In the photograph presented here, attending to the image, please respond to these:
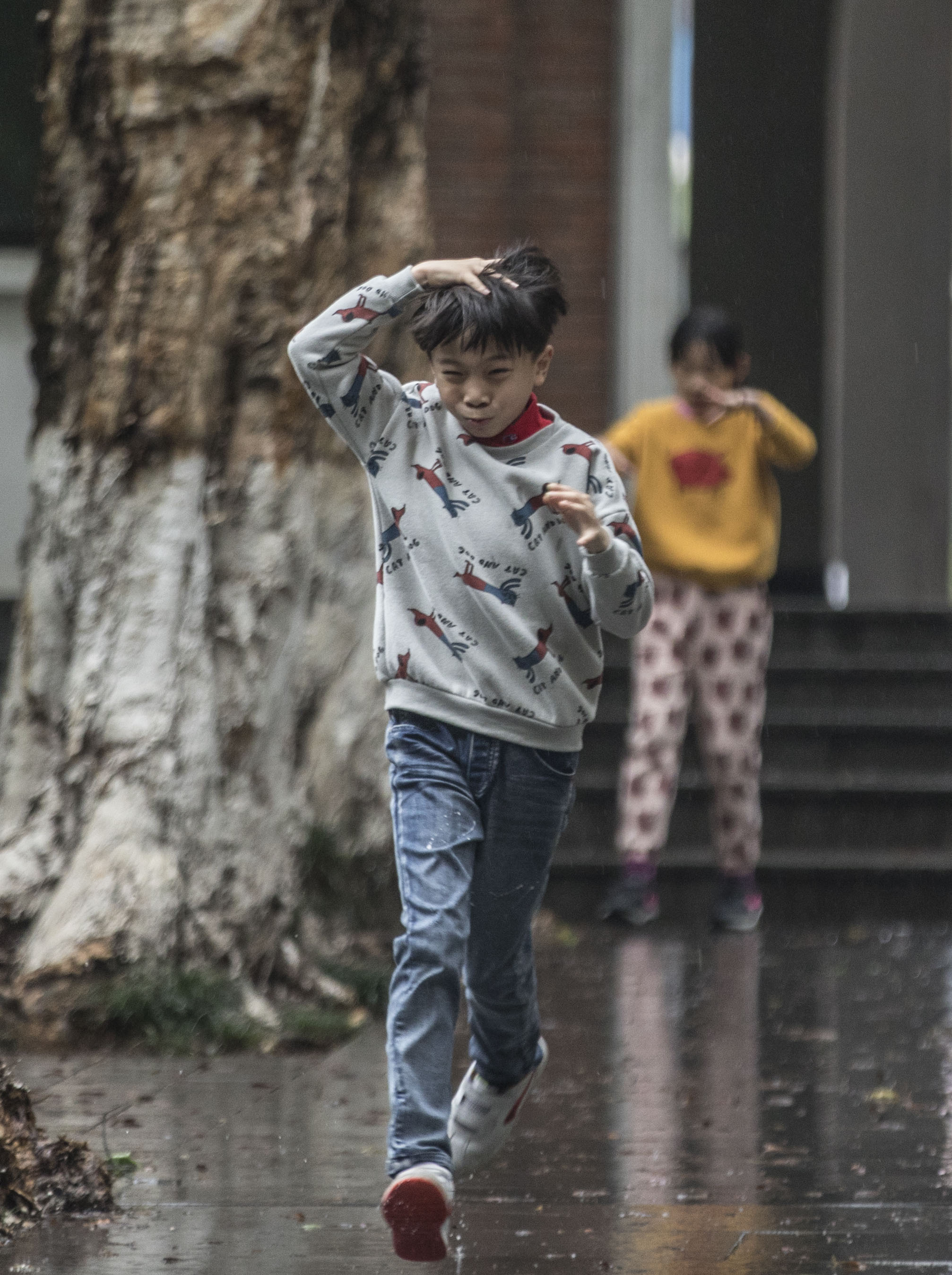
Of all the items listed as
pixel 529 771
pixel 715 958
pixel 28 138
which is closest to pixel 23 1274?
pixel 529 771

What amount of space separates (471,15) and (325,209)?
5.59 metres

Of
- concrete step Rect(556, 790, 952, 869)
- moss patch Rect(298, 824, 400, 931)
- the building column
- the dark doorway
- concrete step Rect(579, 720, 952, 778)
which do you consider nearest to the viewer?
moss patch Rect(298, 824, 400, 931)

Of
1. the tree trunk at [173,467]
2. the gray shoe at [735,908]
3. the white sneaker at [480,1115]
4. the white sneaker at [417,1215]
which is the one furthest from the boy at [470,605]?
the gray shoe at [735,908]

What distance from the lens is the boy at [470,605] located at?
12.1 ft

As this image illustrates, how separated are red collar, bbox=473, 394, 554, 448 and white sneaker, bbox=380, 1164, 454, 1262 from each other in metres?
1.32

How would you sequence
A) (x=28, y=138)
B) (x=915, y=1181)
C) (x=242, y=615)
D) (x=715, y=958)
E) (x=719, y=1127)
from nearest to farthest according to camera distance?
(x=915, y=1181), (x=719, y=1127), (x=242, y=615), (x=715, y=958), (x=28, y=138)

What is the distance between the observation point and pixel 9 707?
6430 millimetres

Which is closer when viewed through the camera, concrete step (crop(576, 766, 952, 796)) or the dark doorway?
concrete step (crop(576, 766, 952, 796))

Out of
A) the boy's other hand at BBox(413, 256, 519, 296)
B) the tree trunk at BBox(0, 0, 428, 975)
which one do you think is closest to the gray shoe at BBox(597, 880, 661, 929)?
the tree trunk at BBox(0, 0, 428, 975)

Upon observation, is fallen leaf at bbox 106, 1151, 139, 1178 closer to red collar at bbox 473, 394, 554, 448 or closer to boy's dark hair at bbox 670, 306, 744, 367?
red collar at bbox 473, 394, 554, 448

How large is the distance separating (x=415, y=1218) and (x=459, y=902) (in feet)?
1.87

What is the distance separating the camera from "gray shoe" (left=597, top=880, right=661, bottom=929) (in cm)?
796

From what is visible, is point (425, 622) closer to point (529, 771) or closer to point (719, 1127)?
point (529, 771)

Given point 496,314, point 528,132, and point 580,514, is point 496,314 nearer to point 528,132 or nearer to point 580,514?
point 580,514
